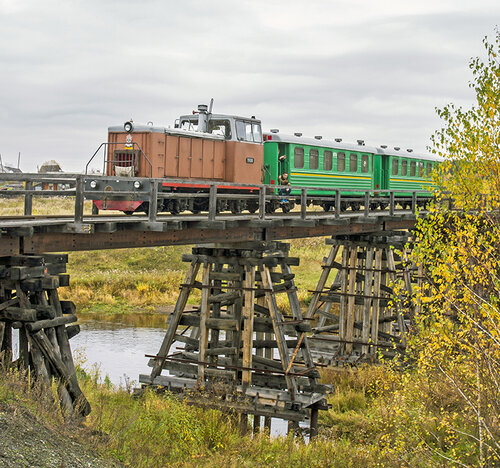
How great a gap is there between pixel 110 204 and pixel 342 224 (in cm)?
573

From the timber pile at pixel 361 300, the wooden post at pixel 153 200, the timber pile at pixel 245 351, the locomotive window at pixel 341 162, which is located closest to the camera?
the wooden post at pixel 153 200

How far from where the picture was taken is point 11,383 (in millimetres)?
8680

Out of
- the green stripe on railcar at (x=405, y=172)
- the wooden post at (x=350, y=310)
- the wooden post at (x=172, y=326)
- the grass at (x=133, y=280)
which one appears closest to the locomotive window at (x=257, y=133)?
the wooden post at (x=350, y=310)

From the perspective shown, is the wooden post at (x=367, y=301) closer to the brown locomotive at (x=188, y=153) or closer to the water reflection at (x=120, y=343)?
the water reflection at (x=120, y=343)

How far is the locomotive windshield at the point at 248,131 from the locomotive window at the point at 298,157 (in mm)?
1705

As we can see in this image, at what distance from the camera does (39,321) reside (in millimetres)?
9289

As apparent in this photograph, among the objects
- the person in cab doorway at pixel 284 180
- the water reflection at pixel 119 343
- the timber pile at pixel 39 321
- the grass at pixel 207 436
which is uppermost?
the person in cab doorway at pixel 284 180

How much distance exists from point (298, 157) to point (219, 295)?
9275 millimetres

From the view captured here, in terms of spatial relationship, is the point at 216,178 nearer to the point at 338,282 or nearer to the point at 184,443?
the point at 338,282

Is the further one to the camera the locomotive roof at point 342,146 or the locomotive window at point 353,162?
the locomotive window at point 353,162

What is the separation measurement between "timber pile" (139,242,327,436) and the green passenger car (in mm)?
4591

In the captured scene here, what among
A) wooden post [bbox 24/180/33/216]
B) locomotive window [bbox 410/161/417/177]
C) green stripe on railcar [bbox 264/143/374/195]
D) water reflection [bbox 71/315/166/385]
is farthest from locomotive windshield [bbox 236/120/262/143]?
locomotive window [bbox 410/161/417/177]

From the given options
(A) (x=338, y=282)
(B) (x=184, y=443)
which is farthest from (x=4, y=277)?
(A) (x=338, y=282)

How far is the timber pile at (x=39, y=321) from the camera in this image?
30.2 ft
